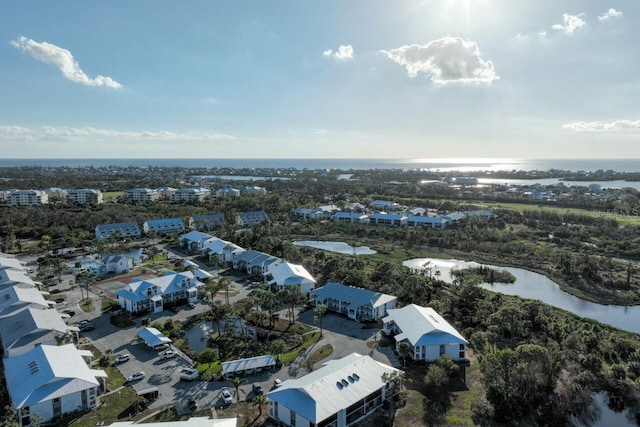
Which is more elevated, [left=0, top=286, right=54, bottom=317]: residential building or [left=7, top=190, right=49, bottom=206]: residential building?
[left=7, top=190, right=49, bottom=206]: residential building

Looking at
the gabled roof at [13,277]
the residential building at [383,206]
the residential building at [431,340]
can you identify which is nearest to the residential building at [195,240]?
the gabled roof at [13,277]

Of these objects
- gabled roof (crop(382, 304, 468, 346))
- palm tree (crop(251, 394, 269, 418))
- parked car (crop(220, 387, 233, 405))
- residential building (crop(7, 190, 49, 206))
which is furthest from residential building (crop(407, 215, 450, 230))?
residential building (crop(7, 190, 49, 206))

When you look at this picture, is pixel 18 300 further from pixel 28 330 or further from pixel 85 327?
pixel 28 330

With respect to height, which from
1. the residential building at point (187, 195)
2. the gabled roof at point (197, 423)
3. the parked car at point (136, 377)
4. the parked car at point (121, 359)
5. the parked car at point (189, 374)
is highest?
the residential building at point (187, 195)

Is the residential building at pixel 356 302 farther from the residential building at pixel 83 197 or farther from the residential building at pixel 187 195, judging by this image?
the residential building at pixel 83 197

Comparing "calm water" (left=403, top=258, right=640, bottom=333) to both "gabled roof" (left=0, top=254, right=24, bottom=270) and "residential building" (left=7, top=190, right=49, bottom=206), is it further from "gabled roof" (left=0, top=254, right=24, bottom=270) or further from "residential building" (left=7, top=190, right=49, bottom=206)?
"residential building" (left=7, top=190, right=49, bottom=206)

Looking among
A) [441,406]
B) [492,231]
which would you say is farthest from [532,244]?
[441,406]
